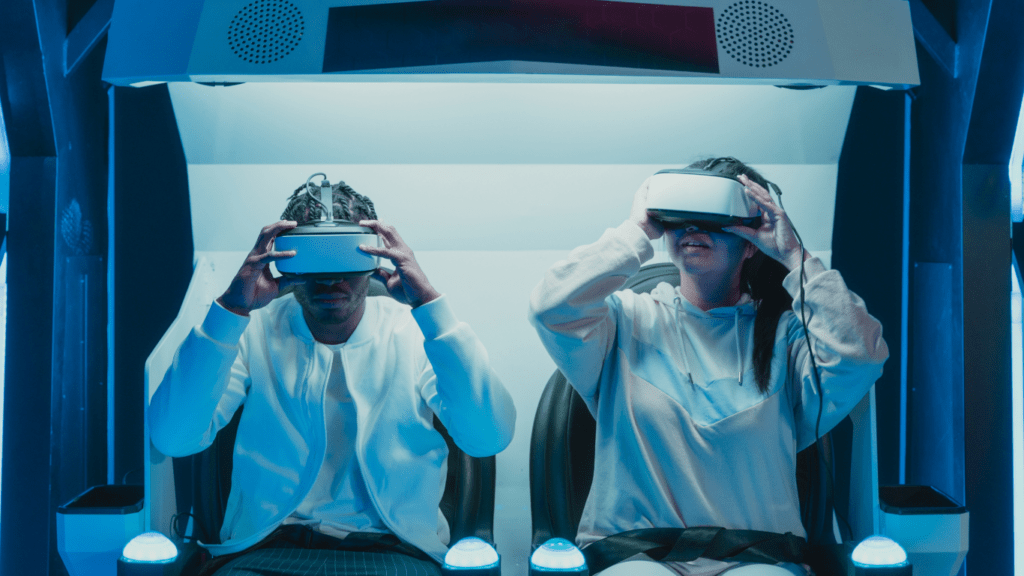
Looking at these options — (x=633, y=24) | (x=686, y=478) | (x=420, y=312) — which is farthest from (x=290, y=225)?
(x=686, y=478)

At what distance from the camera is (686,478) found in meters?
1.70

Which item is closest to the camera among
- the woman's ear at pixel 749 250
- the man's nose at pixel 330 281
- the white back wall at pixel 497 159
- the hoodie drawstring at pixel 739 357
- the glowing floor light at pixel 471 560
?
the glowing floor light at pixel 471 560

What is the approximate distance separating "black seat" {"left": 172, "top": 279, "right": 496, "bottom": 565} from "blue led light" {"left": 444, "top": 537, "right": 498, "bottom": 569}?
0.37 metres

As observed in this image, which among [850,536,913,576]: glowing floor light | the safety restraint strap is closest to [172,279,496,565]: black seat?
the safety restraint strap

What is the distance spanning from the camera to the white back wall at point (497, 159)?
222cm

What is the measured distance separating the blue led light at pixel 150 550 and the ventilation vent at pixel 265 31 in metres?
0.87

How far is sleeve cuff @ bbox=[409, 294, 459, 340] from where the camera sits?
1.62 metres

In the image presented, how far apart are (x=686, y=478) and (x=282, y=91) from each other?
54.9 inches

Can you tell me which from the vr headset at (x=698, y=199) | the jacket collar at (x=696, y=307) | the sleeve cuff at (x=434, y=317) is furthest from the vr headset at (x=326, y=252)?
the jacket collar at (x=696, y=307)

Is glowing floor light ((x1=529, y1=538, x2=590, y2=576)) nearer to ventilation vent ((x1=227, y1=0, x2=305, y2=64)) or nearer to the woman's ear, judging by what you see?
the woman's ear

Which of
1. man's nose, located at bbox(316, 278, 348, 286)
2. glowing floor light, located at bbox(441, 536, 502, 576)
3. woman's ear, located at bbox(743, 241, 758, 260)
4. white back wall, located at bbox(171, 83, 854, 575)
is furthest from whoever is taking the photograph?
white back wall, located at bbox(171, 83, 854, 575)

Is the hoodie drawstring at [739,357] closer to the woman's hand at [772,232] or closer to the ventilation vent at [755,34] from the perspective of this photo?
the woman's hand at [772,232]

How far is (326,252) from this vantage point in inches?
61.1

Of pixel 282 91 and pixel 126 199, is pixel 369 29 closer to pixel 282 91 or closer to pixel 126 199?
pixel 282 91
